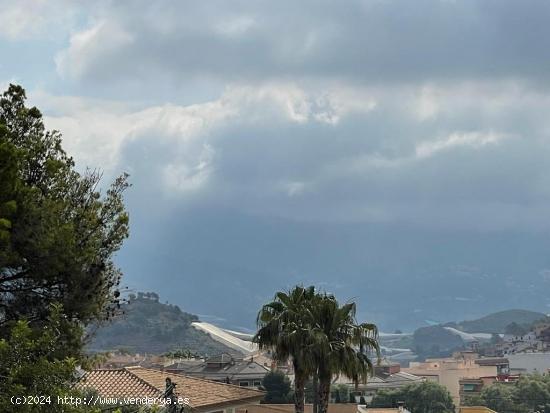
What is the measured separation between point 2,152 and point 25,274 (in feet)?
13.0

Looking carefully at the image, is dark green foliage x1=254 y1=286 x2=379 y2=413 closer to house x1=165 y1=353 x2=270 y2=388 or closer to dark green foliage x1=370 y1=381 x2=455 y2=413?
house x1=165 y1=353 x2=270 y2=388

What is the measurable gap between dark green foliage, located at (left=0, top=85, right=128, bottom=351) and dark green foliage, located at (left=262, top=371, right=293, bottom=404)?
7460 centimetres

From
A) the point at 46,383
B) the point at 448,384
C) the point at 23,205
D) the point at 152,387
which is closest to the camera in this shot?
the point at 46,383

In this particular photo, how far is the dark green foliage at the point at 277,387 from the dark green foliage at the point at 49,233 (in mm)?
74603

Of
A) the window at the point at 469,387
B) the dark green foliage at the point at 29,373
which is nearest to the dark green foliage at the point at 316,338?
the dark green foliage at the point at 29,373

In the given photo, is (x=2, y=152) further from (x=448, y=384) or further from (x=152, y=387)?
(x=448, y=384)

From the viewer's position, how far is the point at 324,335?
3058 cm

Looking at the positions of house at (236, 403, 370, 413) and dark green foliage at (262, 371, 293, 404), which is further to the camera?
dark green foliage at (262, 371, 293, 404)

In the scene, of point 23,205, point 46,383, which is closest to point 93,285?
point 23,205

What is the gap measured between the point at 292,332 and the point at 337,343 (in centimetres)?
179

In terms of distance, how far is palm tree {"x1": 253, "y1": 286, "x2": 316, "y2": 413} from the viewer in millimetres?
30438

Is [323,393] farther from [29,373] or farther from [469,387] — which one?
[469,387]

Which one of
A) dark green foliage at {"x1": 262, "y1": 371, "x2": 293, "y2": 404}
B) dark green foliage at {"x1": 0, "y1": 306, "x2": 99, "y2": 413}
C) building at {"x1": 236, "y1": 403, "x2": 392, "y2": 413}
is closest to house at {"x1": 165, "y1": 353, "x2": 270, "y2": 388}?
dark green foliage at {"x1": 262, "y1": 371, "x2": 293, "y2": 404}

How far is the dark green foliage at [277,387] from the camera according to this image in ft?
314
